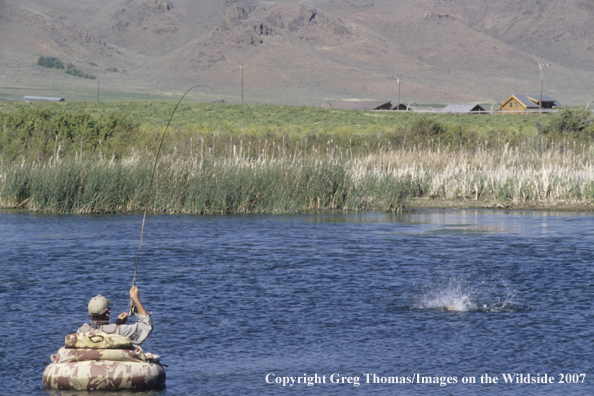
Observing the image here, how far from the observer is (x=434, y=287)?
15109 millimetres

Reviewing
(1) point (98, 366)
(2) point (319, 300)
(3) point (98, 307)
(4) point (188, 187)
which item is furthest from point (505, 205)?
(3) point (98, 307)

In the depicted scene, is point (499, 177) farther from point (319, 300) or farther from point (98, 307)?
point (98, 307)

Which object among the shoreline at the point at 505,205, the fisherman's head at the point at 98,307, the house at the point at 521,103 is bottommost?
the shoreline at the point at 505,205

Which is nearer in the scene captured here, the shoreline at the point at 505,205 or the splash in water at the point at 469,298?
the splash in water at the point at 469,298

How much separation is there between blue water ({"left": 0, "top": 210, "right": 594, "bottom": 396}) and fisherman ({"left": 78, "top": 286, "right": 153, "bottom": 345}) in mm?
734

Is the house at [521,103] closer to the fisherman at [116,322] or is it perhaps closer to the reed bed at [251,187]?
the reed bed at [251,187]

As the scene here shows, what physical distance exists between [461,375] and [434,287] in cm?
503

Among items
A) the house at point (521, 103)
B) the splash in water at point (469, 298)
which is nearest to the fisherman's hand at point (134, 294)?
the splash in water at point (469, 298)

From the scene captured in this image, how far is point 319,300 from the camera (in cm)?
1402

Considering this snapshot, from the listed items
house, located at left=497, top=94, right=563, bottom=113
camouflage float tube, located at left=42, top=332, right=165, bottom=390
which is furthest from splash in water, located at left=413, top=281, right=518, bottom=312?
house, located at left=497, top=94, right=563, bottom=113

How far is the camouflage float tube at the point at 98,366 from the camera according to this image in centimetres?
923

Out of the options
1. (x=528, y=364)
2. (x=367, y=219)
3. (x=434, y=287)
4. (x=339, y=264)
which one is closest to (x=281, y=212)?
(x=367, y=219)

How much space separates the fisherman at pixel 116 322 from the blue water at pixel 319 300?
0.73 m

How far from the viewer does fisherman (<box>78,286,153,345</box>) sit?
29.6ft
